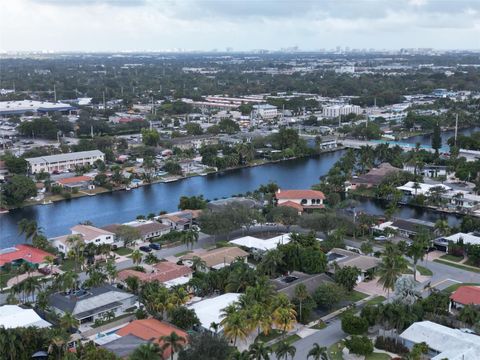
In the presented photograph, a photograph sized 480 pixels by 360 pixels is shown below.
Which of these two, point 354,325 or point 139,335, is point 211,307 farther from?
point 354,325

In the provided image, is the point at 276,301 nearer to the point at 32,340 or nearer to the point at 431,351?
the point at 431,351

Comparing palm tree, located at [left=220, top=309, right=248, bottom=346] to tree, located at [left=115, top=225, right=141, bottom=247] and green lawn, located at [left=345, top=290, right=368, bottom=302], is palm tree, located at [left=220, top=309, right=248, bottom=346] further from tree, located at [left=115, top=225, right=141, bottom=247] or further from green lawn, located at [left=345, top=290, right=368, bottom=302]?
tree, located at [left=115, top=225, right=141, bottom=247]

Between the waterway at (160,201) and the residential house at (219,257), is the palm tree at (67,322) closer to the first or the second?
the residential house at (219,257)

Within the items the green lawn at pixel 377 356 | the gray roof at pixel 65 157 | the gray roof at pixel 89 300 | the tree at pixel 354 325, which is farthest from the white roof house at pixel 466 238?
the gray roof at pixel 65 157

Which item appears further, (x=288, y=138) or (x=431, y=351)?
(x=288, y=138)

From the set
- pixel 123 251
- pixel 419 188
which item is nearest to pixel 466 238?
pixel 419 188

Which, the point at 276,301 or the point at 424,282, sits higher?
the point at 276,301

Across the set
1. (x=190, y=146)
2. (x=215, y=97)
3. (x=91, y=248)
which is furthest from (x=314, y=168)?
(x=215, y=97)
